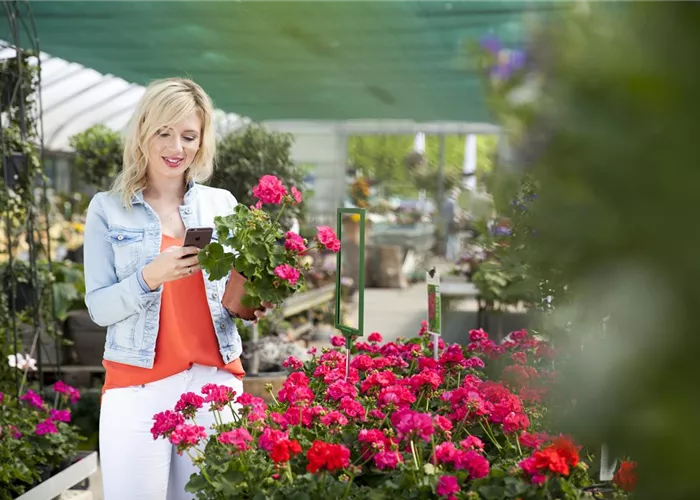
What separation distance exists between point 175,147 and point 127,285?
346 mm

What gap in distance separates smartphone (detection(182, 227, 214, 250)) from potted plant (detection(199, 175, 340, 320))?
2cm

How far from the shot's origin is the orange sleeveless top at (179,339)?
2.07m

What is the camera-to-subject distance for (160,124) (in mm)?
2086

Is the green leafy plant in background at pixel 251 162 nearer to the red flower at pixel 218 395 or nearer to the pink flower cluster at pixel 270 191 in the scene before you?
the pink flower cluster at pixel 270 191

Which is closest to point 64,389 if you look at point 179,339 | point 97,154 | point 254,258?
point 179,339

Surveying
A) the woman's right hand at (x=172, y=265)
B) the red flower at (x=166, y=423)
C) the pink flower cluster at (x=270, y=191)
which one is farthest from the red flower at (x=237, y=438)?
the pink flower cluster at (x=270, y=191)

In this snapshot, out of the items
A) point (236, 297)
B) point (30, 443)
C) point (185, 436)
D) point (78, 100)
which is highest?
point (78, 100)

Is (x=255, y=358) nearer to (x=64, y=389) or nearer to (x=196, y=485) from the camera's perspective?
(x=64, y=389)

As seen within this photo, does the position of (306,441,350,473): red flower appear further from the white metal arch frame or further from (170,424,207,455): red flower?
the white metal arch frame

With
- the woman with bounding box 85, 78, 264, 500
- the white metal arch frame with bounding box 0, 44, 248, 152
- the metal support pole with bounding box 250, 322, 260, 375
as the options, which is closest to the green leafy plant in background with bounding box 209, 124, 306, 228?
the metal support pole with bounding box 250, 322, 260, 375

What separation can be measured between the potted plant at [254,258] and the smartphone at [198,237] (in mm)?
20

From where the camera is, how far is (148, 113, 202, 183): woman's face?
2113 millimetres

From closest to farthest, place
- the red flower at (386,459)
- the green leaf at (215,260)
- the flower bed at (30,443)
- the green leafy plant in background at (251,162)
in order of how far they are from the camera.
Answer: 1. the red flower at (386,459)
2. the green leaf at (215,260)
3. the flower bed at (30,443)
4. the green leafy plant in background at (251,162)

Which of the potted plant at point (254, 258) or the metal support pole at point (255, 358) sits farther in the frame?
the metal support pole at point (255, 358)
